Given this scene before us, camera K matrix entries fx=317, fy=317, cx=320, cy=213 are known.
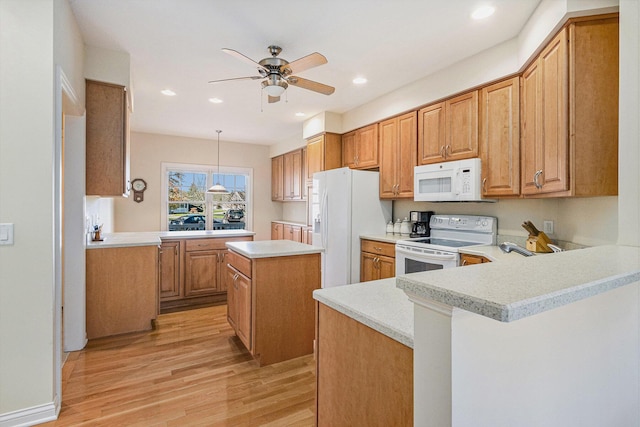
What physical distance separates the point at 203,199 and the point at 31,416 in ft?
14.7

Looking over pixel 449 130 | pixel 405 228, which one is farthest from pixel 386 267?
pixel 449 130

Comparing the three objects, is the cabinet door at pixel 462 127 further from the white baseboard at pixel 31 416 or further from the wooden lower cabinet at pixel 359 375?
the white baseboard at pixel 31 416

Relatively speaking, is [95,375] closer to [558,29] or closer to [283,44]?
[283,44]

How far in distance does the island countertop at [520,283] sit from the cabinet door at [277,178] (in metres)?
5.42

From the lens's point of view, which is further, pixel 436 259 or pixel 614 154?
pixel 436 259

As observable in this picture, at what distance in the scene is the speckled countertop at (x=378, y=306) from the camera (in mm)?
952

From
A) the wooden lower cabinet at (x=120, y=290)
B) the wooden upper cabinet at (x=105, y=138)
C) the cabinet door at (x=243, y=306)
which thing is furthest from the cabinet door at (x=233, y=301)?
the wooden upper cabinet at (x=105, y=138)

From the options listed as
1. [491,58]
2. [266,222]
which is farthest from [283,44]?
[266,222]

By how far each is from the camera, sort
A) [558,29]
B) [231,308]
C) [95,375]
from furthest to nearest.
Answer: [231,308] → [95,375] → [558,29]

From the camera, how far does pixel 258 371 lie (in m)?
2.40

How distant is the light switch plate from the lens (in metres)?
1.68

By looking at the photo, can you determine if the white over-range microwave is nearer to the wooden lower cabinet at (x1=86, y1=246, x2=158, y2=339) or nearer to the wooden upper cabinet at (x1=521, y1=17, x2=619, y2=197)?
the wooden upper cabinet at (x1=521, y1=17, x2=619, y2=197)

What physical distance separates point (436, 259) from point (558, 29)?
6.05 feet

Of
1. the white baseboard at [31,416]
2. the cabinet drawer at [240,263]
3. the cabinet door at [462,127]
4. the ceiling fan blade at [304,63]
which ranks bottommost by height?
the white baseboard at [31,416]
